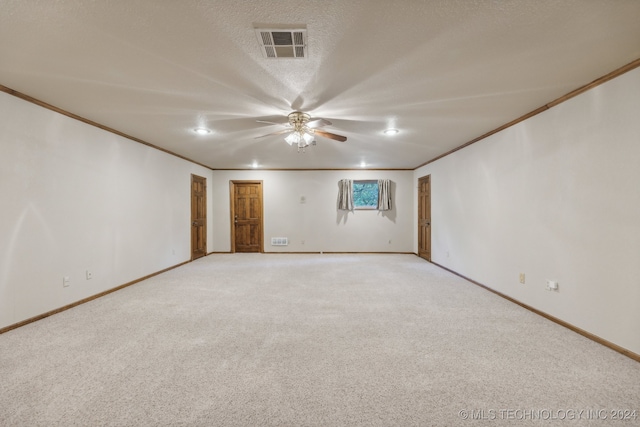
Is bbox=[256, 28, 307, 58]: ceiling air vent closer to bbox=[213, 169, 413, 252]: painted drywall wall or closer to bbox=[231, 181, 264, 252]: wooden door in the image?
bbox=[213, 169, 413, 252]: painted drywall wall

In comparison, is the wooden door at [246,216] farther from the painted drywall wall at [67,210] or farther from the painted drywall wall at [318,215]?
the painted drywall wall at [67,210]

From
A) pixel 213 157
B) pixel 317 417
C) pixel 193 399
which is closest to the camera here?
pixel 317 417

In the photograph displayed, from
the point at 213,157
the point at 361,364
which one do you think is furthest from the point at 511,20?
the point at 213,157

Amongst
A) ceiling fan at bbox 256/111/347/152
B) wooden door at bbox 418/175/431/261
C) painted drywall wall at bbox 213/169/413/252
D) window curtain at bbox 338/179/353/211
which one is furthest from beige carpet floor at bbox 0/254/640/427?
window curtain at bbox 338/179/353/211

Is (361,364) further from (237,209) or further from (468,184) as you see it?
(237,209)

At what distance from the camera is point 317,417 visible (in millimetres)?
1507

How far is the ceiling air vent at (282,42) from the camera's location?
1.71 meters

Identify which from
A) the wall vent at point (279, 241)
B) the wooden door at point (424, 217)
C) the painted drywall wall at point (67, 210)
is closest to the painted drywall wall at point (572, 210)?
the wooden door at point (424, 217)

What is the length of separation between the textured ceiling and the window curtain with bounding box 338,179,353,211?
382 cm

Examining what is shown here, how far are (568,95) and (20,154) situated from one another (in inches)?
217

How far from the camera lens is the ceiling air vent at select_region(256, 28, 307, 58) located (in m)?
1.71

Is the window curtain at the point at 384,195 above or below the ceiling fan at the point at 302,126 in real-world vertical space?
below

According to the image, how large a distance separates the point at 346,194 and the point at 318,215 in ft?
3.15

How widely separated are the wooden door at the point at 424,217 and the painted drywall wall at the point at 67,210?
5.74 meters
